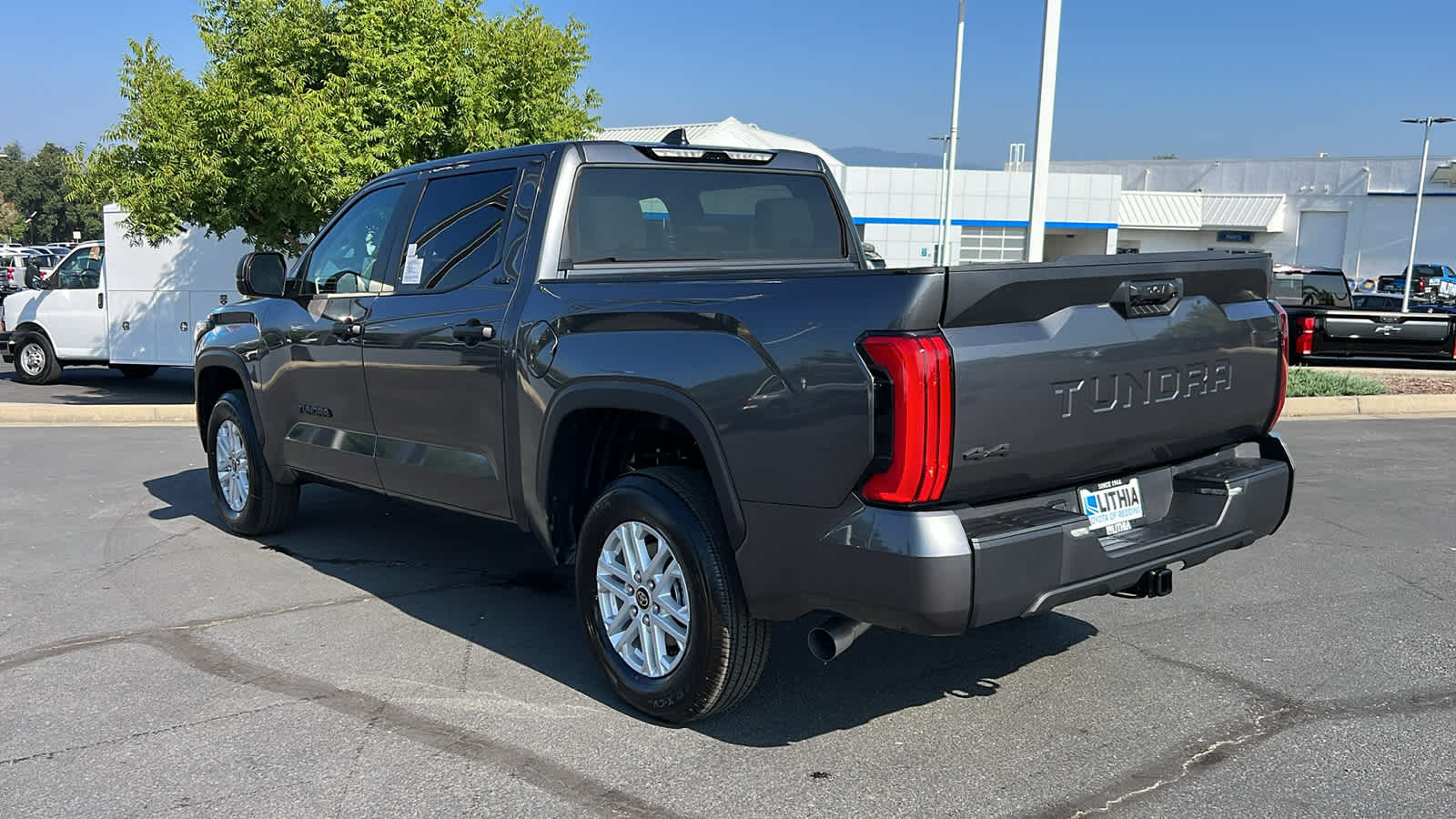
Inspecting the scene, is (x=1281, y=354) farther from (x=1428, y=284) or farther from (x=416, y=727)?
(x=1428, y=284)

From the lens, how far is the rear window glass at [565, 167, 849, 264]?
491 cm

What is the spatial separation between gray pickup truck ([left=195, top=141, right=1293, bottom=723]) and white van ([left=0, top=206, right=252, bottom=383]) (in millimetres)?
10781

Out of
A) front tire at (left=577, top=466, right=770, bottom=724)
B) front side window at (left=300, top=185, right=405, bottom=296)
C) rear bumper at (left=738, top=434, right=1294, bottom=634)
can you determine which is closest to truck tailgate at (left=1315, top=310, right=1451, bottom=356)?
rear bumper at (left=738, top=434, right=1294, bottom=634)

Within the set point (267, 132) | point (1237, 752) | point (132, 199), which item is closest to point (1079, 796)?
point (1237, 752)

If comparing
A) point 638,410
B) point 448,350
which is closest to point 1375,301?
point 448,350

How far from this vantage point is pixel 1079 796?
352cm

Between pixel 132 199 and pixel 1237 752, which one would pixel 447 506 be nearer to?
pixel 1237 752

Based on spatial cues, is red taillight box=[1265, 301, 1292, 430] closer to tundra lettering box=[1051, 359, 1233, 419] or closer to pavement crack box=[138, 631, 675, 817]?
tundra lettering box=[1051, 359, 1233, 419]

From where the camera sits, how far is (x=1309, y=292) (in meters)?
18.4

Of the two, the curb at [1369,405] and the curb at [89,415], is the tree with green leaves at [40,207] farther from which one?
the curb at [1369,405]

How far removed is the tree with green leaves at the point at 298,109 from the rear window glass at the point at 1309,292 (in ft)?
38.0

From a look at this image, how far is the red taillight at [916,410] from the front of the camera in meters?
3.18

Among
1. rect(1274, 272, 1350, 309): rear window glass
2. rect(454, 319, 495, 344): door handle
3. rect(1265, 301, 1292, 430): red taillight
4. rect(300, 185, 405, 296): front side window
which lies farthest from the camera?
rect(1274, 272, 1350, 309): rear window glass

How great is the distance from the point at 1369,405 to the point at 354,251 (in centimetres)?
1136
